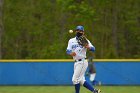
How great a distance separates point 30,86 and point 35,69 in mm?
893

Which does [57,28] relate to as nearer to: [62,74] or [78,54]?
[62,74]

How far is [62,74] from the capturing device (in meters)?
18.7

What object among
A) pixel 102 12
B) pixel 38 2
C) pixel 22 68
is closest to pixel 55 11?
pixel 38 2

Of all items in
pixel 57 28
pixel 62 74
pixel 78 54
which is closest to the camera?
pixel 78 54

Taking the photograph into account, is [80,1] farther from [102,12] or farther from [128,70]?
[128,70]

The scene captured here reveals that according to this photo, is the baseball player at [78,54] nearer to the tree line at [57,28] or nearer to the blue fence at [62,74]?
the blue fence at [62,74]

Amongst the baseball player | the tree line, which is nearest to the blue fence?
the baseball player

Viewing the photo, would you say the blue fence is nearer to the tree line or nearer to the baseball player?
the baseball player

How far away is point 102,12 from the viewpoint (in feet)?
109

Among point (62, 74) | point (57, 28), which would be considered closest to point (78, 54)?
point (62, 74)

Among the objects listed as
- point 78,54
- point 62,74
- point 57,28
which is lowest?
point 62,74

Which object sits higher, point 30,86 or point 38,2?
point 38,2

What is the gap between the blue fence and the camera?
18609 mm

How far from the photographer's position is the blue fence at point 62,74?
61.1 ft
